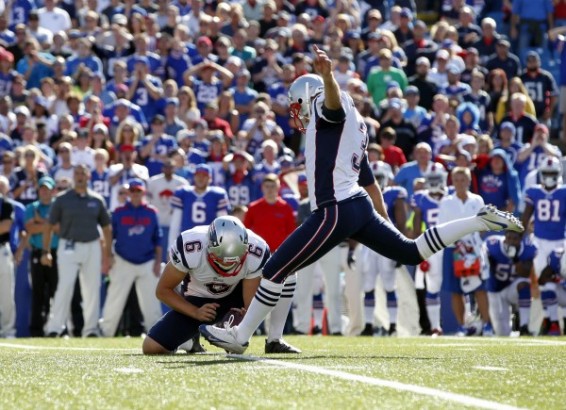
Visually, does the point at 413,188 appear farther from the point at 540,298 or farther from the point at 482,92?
the point at 482,92

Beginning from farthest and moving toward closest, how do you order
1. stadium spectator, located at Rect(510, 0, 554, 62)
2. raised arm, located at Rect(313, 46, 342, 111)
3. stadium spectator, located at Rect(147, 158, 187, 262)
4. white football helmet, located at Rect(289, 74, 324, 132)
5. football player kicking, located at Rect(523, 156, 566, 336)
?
stadium spectator, located at Rect(510, 0, 554, 62), stadium spectator, located at Rect(147, 158, 187, 262), football player kicking, located at Rect(523, 156, 566, 336), white football helmet, located at Rect(289, 74, 324, 132), raised arm, located at Rect(313, 46, 342, 111)

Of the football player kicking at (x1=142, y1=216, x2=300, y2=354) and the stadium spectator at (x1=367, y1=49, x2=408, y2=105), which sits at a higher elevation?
the stadium spectator at (x1=367, y1=49, x2=408, y2=105)

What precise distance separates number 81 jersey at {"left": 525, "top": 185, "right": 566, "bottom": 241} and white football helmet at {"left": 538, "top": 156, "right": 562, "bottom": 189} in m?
0.07

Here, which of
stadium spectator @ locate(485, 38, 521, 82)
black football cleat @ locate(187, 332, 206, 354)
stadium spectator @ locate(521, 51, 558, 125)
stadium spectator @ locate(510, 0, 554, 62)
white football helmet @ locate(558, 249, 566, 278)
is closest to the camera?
black football cleat @ locate(187, 332, 206, 354)

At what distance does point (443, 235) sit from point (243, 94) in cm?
1011

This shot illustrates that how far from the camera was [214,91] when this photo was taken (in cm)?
1734

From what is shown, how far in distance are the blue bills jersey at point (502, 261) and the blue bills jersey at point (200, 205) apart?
288 cm

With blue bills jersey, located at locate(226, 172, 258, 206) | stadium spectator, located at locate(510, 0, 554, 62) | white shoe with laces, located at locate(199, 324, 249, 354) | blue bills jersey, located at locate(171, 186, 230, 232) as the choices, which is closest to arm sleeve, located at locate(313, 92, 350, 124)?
white shoe with laces, located at locate(199, 324, 249, 354)

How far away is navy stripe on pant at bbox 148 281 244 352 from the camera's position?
8258mm

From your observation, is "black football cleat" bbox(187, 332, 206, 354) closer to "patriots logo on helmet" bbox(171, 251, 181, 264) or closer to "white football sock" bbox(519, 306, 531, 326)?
"patriots logo on helmet" bbox(171, 251, 181, 264)

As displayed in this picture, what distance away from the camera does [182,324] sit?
829 cm

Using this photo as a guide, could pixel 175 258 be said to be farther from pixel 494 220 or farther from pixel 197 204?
pixel 197 204

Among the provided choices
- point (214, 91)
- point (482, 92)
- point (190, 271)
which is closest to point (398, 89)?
point (482, 92)

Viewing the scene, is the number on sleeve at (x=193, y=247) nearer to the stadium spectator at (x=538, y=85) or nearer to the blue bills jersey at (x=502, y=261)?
A: the blue bills jersey at (x=502, y=261)
